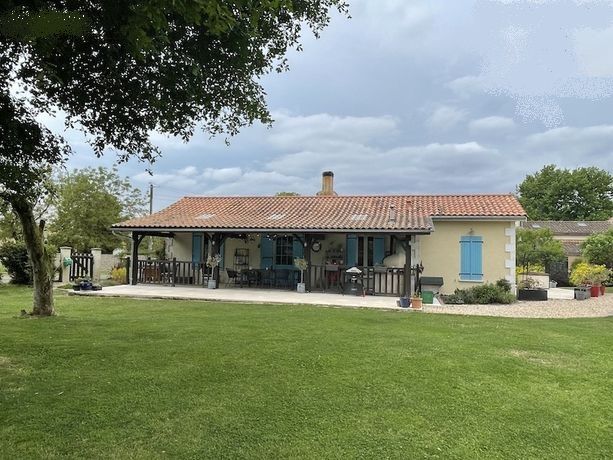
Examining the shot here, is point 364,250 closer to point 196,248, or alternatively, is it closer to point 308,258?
point 308,258

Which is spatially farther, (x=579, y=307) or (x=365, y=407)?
(x=579, y=307)

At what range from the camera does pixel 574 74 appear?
8.91 m

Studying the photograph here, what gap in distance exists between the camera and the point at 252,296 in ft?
45.7

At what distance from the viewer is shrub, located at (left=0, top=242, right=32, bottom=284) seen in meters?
17.2

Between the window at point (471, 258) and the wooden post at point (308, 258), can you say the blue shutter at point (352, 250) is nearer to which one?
the wooden post at point (308, 258)

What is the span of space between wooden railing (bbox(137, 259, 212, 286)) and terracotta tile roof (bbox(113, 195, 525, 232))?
4.95ft

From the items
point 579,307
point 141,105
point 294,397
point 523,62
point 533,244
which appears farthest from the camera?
point 533,244

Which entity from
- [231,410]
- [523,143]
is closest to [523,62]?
[231,410]

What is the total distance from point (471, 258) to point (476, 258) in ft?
0.53

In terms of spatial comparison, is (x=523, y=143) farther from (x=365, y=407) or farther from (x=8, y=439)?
(x=8, y=439)

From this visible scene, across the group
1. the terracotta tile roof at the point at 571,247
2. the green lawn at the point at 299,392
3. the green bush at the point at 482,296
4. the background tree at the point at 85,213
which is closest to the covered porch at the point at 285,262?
the green bush at the point at 482,296

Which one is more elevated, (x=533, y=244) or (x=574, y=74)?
(x=574, y=74)

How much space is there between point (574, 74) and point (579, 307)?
764cm

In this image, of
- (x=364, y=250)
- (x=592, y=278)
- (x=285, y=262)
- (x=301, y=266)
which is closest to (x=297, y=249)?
(x=285, y=262)
